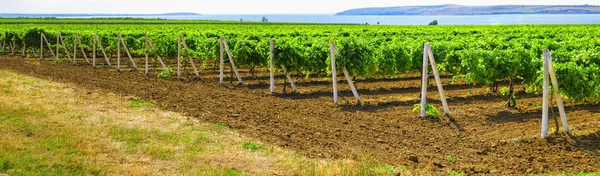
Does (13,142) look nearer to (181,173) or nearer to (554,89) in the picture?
(181,173)

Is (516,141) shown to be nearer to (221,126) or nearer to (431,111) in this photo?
(431,111)

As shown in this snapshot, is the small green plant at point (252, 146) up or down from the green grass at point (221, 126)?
down

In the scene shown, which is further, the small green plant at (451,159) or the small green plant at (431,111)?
the small green plant at (431,111)

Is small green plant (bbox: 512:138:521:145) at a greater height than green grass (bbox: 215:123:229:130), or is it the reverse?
green grass (bbox: 215:123:229:130)

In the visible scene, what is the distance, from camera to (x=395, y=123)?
39.6ft

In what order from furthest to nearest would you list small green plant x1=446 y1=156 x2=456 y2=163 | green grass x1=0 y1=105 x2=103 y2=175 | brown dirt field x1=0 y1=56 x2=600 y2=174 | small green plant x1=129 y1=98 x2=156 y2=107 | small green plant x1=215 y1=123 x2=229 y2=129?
1. small green plant x1=129 y1=98 x2=156 y2=107
2. small green plant x1=215 y1=123 x2=229 y2=129
3. brown dirt field x1=0 y1=56 x2=600 y2=174
4. small green plant x1=446 y1=156 x2=456 y2=163
5. green grass x1=0 y1=105 x2=103 y2=175

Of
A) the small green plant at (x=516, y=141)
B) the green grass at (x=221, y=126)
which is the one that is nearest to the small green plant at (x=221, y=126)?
the green grass at (x=221, y=126)

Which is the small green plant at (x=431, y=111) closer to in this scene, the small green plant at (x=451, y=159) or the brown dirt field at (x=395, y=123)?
the brown dirt field at (x=395, y=123)

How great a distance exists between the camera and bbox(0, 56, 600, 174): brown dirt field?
933 cm

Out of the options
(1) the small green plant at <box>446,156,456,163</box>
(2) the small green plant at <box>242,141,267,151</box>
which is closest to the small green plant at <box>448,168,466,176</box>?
(1) the small green plant at <box>446,156,456,163</box>

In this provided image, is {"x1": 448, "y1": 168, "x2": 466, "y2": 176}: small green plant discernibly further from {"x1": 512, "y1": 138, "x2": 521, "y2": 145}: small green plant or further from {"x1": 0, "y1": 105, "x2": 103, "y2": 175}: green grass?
{"x1": 0, "y1": 105, "x2": 103, "y2": 175}: green grass

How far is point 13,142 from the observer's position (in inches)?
373

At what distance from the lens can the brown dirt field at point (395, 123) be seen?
933cm

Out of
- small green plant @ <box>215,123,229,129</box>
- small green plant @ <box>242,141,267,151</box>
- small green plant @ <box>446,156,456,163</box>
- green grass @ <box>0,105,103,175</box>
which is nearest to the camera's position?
green grass @ <box>0,105,103,175</box>
